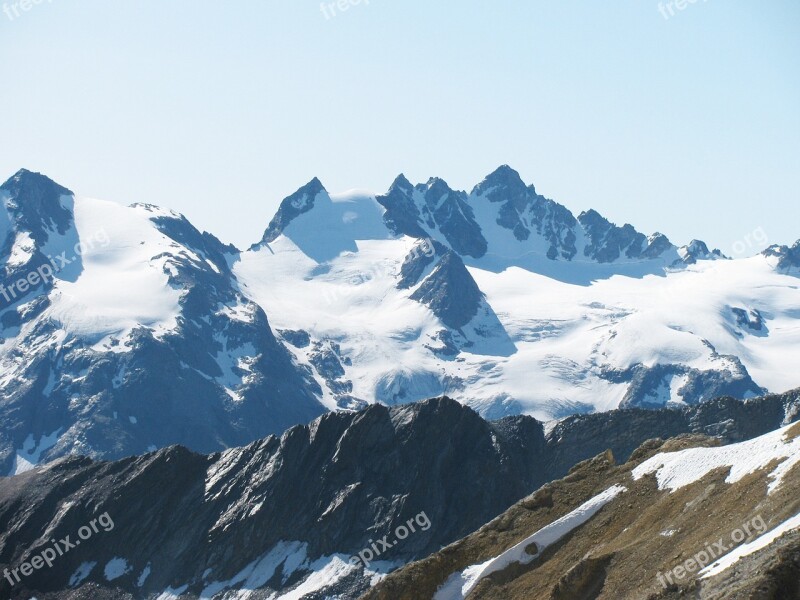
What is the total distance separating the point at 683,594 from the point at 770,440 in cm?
2563

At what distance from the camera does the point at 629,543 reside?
83875 millimetres

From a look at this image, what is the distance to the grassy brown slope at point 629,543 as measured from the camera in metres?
62.2

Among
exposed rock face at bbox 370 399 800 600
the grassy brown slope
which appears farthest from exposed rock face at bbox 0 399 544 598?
exposed rock face at bbox 370 399 800 600

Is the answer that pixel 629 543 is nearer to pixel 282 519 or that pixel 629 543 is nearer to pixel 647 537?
pixel 647 537

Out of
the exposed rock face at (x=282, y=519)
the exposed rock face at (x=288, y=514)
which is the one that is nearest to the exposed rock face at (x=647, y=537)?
the exposed rock face at (x=282, y=519)

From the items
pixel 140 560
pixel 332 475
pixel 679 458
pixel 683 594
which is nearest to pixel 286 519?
pixel 332 475

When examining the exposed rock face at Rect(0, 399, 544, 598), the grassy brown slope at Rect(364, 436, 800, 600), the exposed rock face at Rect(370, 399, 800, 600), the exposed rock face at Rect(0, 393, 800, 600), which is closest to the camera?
the grassy brown slope at Rect(364, 436, 800, 600)

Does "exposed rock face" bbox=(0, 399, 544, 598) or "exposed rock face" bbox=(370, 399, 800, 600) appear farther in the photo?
"exposed rock face" bbox=(0, 399, 544, 598)

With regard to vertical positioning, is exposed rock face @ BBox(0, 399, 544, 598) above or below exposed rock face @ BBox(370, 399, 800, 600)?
below

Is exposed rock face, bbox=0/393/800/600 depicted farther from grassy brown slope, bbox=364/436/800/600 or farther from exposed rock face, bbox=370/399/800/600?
exposed rock face, bbox=370/399/800/600

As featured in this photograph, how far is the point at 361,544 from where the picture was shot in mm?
178500

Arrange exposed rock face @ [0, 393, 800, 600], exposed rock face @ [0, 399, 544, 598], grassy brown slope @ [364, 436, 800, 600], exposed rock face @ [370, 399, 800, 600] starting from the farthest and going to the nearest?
exposed rock face @ [0, 399, 544, 598] < exposed rock face @ [0, 393, 800, 600] < exposed rock face @ [370, 399, 800, 600] < grassy brown slope @ [364, 436, 800, 600]

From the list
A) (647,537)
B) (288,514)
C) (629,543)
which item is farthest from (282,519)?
(647,537)

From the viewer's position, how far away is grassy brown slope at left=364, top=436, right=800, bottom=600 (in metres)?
62.2
